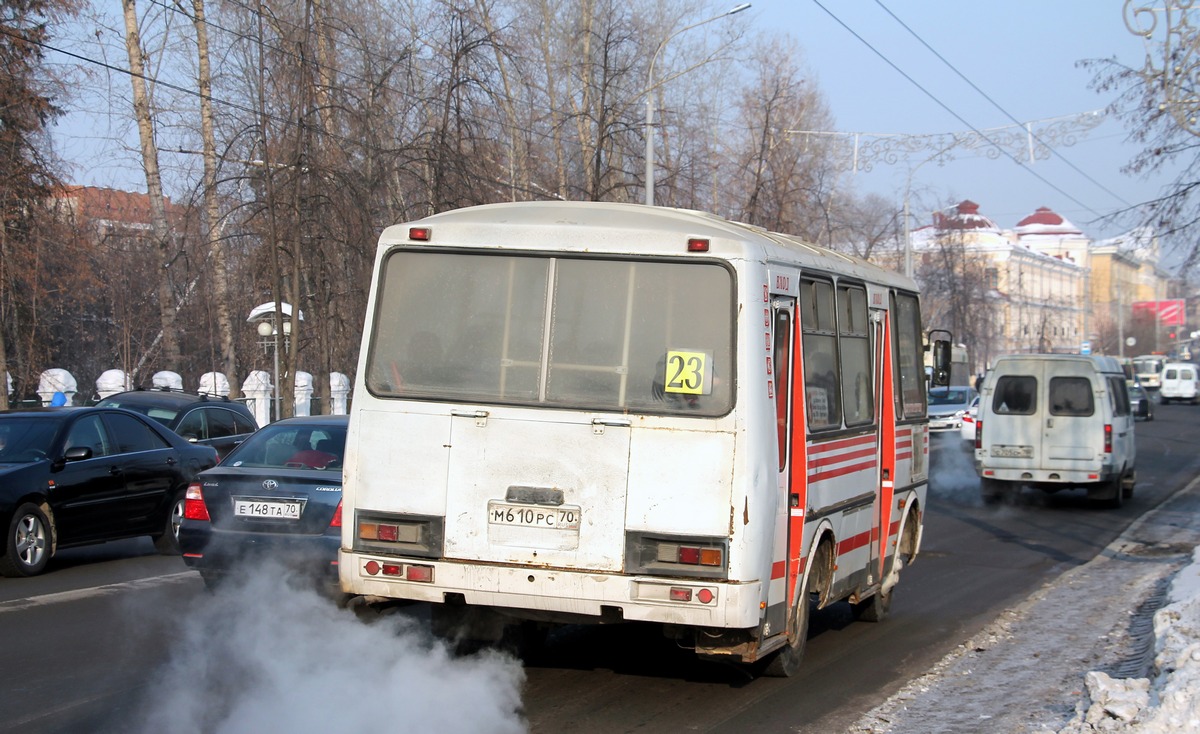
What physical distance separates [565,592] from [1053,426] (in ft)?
53.2

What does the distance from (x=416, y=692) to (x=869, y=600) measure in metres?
4.88

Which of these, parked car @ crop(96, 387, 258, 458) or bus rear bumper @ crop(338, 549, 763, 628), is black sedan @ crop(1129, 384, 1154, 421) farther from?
bus rear bumper @ crop(338, 549, 763, 628)

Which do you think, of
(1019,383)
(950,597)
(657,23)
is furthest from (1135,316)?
(950,597)

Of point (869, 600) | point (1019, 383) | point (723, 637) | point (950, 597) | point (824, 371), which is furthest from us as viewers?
point (1019, 383)

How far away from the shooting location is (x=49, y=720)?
6.43 m

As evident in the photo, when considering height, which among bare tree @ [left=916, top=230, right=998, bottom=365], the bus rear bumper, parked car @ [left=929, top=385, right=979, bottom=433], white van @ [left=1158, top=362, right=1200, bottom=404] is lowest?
the bus rear bumper

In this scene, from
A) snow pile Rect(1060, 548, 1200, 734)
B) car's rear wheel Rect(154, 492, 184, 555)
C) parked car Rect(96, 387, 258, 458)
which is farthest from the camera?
parked car Rect(96, 387, 258, 458)

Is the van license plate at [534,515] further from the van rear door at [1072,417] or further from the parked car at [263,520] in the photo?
the van rear door at [1072,417]

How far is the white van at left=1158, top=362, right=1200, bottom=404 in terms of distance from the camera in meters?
74.8

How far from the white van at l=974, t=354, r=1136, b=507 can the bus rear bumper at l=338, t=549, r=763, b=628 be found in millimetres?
15714

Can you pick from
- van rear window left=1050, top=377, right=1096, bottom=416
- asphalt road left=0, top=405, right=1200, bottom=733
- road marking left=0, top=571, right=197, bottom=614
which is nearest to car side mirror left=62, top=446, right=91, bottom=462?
asphalt road left=0, top=405, right=1200, bottom=733

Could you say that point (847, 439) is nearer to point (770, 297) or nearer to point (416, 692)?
point (770, 297)

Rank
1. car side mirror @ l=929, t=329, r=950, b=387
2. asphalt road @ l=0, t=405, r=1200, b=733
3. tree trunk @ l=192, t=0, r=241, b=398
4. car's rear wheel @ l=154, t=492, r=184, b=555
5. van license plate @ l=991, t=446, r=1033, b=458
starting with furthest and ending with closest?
tree trunk @ l=192, t=0, r=241, b=398 → van license plate @ l=991, t=446, r=1033, b=458 → car's rear wheel @ l=154, t=492, r=184, b=555 → car side mirror @ l=929, t=329, r=950, b=387 → asphalt road @ l=0, t=405, r=1200, b=733

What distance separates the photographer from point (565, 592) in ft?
21.5
